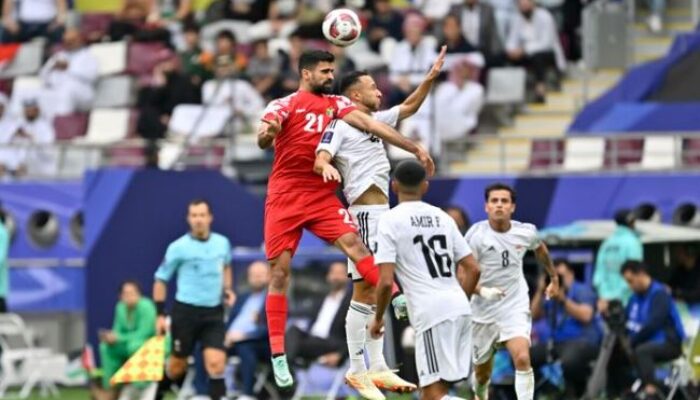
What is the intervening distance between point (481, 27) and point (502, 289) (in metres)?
11.5

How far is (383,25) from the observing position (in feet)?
107

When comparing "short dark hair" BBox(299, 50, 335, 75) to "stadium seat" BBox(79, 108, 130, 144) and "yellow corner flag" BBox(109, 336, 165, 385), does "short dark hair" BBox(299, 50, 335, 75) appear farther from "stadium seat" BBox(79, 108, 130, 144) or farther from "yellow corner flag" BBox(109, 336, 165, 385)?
"stadium seat" BBox(79, 108, 130, 144)

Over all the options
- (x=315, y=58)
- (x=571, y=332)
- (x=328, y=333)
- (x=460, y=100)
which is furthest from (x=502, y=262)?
(x=460, y=100)

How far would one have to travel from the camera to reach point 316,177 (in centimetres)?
1939

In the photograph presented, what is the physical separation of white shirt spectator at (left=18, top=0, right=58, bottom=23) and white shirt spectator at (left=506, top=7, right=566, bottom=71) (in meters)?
8.44

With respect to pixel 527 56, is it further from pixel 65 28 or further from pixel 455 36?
pixel 65 28

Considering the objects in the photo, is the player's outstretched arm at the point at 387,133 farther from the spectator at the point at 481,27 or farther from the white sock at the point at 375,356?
the spectator at the point at 481,27

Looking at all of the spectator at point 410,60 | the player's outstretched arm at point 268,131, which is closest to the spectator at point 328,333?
the spectator at point 410,60

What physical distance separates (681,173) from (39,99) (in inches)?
414

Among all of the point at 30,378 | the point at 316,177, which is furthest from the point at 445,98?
the point at 316,177

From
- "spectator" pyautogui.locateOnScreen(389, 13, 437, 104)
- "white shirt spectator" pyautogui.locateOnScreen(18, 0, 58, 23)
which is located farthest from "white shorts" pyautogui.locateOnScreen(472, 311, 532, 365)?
"white shirt spectator" pyautogui.locateOnScreen(18, 0, 58, 23)

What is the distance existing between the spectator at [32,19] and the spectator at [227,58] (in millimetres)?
3887

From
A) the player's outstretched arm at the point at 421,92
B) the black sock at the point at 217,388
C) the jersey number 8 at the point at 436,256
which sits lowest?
the black sock at the point at 217,388

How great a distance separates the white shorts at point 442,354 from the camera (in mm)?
17797
